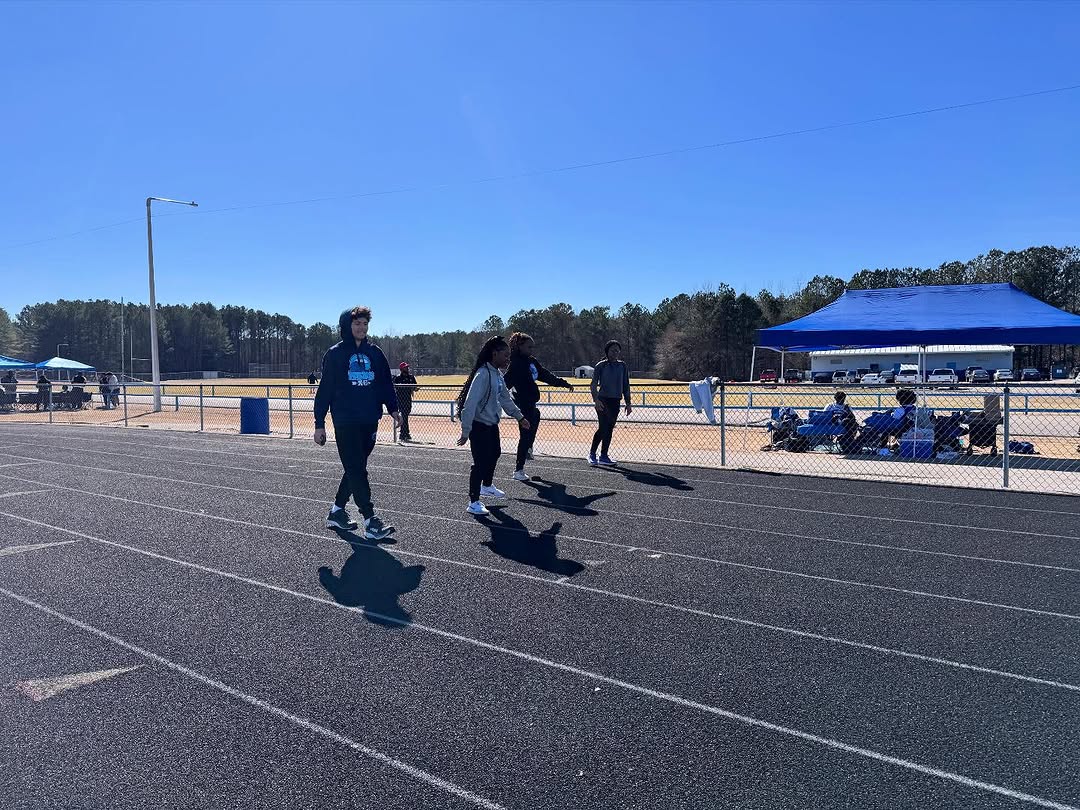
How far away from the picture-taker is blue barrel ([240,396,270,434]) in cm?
1992

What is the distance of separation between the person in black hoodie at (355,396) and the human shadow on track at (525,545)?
1111 millimetres

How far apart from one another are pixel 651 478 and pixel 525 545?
4.59 metres

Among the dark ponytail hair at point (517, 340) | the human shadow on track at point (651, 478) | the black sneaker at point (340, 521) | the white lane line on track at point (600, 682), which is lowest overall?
the white lane line on track at point (600, 682)

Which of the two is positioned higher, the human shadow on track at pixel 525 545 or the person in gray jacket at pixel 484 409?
the person in gray jacket at pixel 484 409

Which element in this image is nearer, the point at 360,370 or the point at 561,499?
the point at 360,370

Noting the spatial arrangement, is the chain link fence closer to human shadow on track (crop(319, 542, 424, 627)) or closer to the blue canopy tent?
the blue canopy tent

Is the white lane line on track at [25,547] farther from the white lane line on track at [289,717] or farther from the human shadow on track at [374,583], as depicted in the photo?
the human shadow on track at [374,583]

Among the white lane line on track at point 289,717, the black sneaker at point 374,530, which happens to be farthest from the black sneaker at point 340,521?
the white lane line on track at point 289,717

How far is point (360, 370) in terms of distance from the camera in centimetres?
719

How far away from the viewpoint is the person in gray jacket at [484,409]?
829cm

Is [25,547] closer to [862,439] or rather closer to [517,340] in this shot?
[517,340]

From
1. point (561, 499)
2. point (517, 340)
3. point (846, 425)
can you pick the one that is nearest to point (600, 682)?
point (561, 499)

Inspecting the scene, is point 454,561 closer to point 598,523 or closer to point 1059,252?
point 598,523

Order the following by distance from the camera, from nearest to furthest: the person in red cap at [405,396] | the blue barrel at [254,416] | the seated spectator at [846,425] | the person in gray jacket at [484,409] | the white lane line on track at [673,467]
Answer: the person in gray jacket at [484,409] → the white lane line on track at [673,467] → the seated spectator at [846,425] → the person in red cap at [405,396] → the blue barrel at [254,416]
